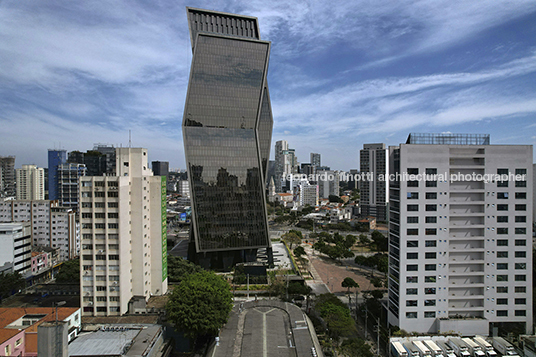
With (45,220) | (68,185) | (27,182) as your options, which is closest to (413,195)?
(45,220)

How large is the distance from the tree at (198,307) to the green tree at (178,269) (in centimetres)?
1592

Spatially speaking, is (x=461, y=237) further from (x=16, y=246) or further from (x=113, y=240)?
(x=16, y=246)

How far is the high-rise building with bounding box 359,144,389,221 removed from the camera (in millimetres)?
108125

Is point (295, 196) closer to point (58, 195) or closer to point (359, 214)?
point (359, 214)

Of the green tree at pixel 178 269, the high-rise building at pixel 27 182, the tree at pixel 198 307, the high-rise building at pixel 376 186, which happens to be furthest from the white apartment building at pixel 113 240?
the high-rise building at pixel 376 186

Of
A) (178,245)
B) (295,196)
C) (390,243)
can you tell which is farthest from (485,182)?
(295,196)

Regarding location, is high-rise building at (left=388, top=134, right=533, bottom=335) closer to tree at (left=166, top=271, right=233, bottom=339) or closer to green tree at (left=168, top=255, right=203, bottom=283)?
tree at (left=166, top=271, right=233, bottom=339)

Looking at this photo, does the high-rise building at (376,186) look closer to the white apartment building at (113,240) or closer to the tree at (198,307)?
the tree at (198,307)

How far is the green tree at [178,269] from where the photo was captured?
46.5 metres

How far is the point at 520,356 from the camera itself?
27.8 metres

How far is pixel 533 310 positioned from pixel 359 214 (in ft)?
292

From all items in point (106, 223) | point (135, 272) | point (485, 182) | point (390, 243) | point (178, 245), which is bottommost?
point (178, 245)

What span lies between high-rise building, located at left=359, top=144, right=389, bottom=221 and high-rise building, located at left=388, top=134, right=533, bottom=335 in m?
75.6

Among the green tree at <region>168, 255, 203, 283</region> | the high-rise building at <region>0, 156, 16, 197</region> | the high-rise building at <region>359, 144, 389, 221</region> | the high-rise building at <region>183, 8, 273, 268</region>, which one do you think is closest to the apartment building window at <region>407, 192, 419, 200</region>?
the high-rise building at <region>183, 8, 273, 268</region>
